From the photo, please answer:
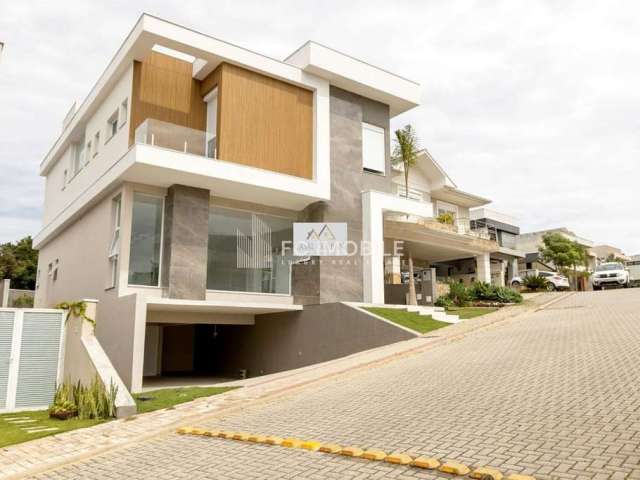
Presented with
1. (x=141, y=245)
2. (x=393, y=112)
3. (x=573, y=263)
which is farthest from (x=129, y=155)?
(x=573, y=263)

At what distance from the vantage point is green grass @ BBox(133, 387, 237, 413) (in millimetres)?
10492

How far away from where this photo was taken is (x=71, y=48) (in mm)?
12781

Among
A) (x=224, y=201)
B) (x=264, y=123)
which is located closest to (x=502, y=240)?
(x=264, y=123)

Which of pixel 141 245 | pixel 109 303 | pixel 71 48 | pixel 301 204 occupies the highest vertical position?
pixel 71 48

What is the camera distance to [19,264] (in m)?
40.4

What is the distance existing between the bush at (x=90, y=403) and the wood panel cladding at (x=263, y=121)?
334 inches

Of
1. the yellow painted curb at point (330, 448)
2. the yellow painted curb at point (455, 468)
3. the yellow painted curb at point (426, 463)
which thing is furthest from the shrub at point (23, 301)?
the yellow painted curb at point (455, 468)

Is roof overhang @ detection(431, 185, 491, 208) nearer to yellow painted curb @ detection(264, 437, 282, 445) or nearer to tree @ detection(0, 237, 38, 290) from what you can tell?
yellow painted curb @ detection(264, 437, 282, 445)

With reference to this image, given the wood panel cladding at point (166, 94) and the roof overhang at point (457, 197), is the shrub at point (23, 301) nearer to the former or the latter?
the wood panel cladding at point (166, 94)

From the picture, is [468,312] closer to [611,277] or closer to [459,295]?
[459,295]

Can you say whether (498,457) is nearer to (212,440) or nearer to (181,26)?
(212,440)

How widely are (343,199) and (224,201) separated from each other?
436cm

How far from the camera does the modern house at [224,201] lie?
15922 mm

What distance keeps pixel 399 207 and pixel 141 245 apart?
9756 millimetres
